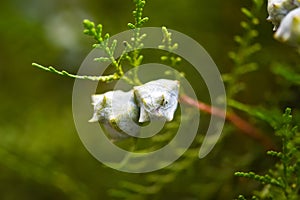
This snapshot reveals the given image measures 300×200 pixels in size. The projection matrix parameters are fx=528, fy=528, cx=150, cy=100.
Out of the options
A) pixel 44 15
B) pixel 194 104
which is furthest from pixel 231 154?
pixel 44 15

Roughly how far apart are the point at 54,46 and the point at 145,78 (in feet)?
1.85

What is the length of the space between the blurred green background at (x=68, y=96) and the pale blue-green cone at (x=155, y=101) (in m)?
0.36

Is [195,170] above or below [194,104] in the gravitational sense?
above

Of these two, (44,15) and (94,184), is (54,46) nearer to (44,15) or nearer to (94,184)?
(44,15)

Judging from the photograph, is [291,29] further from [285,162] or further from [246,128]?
[246,128]

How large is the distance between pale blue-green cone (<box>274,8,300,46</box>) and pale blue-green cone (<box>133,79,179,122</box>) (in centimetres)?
13

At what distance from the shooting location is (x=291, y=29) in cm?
44

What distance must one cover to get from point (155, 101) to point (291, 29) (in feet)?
0.48

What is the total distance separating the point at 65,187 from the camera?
1041mm

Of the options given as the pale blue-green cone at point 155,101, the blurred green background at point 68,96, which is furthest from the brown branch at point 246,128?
the pale blue-green cone at point 155,101

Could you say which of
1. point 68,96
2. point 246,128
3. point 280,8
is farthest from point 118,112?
point 68,96

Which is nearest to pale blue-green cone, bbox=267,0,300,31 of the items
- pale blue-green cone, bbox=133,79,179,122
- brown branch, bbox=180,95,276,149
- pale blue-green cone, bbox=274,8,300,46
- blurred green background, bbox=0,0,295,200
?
pale blue-green cone, bbox=274,8,300,46

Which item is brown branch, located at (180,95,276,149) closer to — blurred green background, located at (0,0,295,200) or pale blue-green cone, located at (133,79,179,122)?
blurred green background, located at (0,0,295,200)

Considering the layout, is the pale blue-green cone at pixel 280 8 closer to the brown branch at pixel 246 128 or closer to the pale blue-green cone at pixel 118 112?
the pale blue-green cone at pixel 118 112
